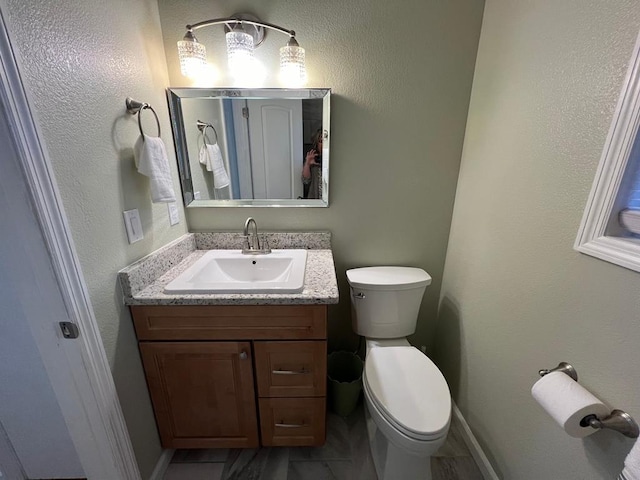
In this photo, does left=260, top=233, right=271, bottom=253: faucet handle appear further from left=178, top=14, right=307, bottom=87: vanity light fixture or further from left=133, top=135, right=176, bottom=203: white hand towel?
left=178, top=14, right=307, bottom=87: vanity light fixture

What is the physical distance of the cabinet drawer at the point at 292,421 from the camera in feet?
3.71

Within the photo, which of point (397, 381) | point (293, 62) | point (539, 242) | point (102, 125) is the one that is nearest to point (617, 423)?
point (539, 242)

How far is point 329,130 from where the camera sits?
1.30 meters

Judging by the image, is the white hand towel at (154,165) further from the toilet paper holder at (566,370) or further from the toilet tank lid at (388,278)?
the toilet paper holder at (566,370)

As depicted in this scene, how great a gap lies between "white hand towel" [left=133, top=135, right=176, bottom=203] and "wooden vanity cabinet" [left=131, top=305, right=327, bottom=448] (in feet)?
1.49

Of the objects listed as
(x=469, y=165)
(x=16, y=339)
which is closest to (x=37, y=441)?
(x=16, y=339)

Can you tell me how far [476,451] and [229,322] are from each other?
4.36 ft

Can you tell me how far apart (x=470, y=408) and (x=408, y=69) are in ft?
5.67

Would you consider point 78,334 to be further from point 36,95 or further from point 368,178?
point 368,178

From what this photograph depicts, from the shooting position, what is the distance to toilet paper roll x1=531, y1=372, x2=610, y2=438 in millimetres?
658

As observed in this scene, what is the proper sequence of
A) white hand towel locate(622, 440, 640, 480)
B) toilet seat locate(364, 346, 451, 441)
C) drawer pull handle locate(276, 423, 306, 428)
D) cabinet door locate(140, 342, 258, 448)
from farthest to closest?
1. drawer pull handle locate(276, 423, 306, 428)
2. cabinet door locate(140, 342, 258, 448)
3. toilet seat locate(364, 346, 451, 441)
4. white hand towel locate(622, 440, 640, 480)

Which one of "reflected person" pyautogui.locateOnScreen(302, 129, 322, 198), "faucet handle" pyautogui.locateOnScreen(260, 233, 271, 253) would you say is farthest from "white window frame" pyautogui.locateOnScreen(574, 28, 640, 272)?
"faucet handle" pyautogui.locateOnScreen(260, 233, 271, 253)

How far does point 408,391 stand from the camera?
104 cm

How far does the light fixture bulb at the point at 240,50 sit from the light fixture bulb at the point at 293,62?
0.47ft
